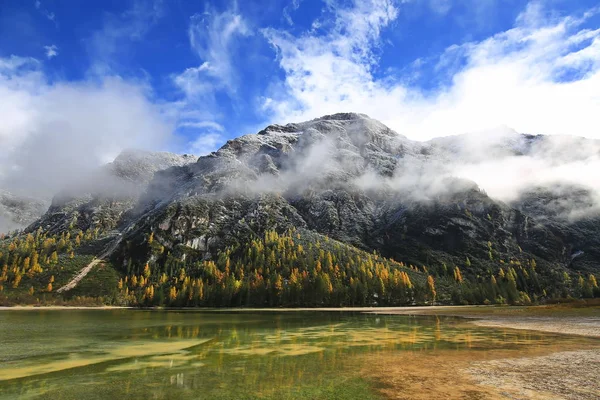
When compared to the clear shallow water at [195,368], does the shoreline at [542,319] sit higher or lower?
lower

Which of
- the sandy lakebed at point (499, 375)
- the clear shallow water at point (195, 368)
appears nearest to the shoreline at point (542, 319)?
the clear shallow water at point (195, 368)

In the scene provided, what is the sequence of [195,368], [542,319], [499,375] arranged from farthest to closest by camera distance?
[542,319] < [195,368] < [499,375]

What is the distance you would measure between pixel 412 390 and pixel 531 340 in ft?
84.0

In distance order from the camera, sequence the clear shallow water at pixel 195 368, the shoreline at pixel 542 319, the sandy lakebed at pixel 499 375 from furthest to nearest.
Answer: the shoreline at pixel 542 319
the clear shallow water at pixel 195 368
the sandy lakebed at pixel 499 375

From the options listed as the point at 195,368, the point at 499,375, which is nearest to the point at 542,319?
the point at 499,375

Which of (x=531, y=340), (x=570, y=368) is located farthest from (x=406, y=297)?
(x=570, y=368)

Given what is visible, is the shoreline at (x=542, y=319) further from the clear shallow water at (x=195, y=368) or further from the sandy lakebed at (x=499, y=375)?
the sandy lakebed at (x=499, y=375)

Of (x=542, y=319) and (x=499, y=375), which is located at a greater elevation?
(x=499, y=375)

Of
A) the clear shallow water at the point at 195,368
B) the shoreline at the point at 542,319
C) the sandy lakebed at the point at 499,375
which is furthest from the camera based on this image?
the shoreline at the point at 542,319

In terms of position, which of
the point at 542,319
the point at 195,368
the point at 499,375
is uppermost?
the point at 499,375

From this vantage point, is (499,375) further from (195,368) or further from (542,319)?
(542,319)

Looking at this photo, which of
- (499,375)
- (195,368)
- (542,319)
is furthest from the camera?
(542,319)

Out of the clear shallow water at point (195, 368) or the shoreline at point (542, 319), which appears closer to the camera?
the clear shallow water at point (195, 368)

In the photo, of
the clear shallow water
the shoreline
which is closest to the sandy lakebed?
the clear shallow water
